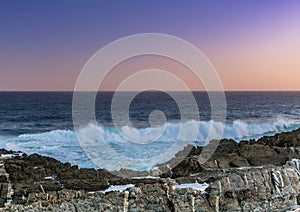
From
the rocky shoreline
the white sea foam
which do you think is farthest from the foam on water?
the white sea foam

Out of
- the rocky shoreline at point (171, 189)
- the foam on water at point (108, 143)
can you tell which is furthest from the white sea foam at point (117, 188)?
the foam on water at point (108, 143)

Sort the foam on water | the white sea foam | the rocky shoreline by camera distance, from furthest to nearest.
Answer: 1. the foam on water
2. the white sea foam
3. the rocky shoreline

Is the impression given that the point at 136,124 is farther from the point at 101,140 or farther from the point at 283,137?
the point at 283,137

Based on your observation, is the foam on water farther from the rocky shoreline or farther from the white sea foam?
the white sea foam

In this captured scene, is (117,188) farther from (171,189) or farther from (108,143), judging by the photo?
(108,143)

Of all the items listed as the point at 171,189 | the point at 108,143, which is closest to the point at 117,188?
the point at 171,189

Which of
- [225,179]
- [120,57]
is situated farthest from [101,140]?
[225,179]

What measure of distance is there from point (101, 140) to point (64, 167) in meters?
19.8

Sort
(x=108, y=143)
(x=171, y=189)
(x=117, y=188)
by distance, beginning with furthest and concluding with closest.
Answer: (x=108, y=143) < (x=117, y=188) < (x=171, y=189)

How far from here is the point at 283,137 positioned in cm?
2166

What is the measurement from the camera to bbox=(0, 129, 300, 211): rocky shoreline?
1191cm

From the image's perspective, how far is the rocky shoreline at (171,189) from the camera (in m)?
11.9

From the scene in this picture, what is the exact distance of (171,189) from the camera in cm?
1259

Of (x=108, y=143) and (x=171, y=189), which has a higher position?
(x=171, y=189)
